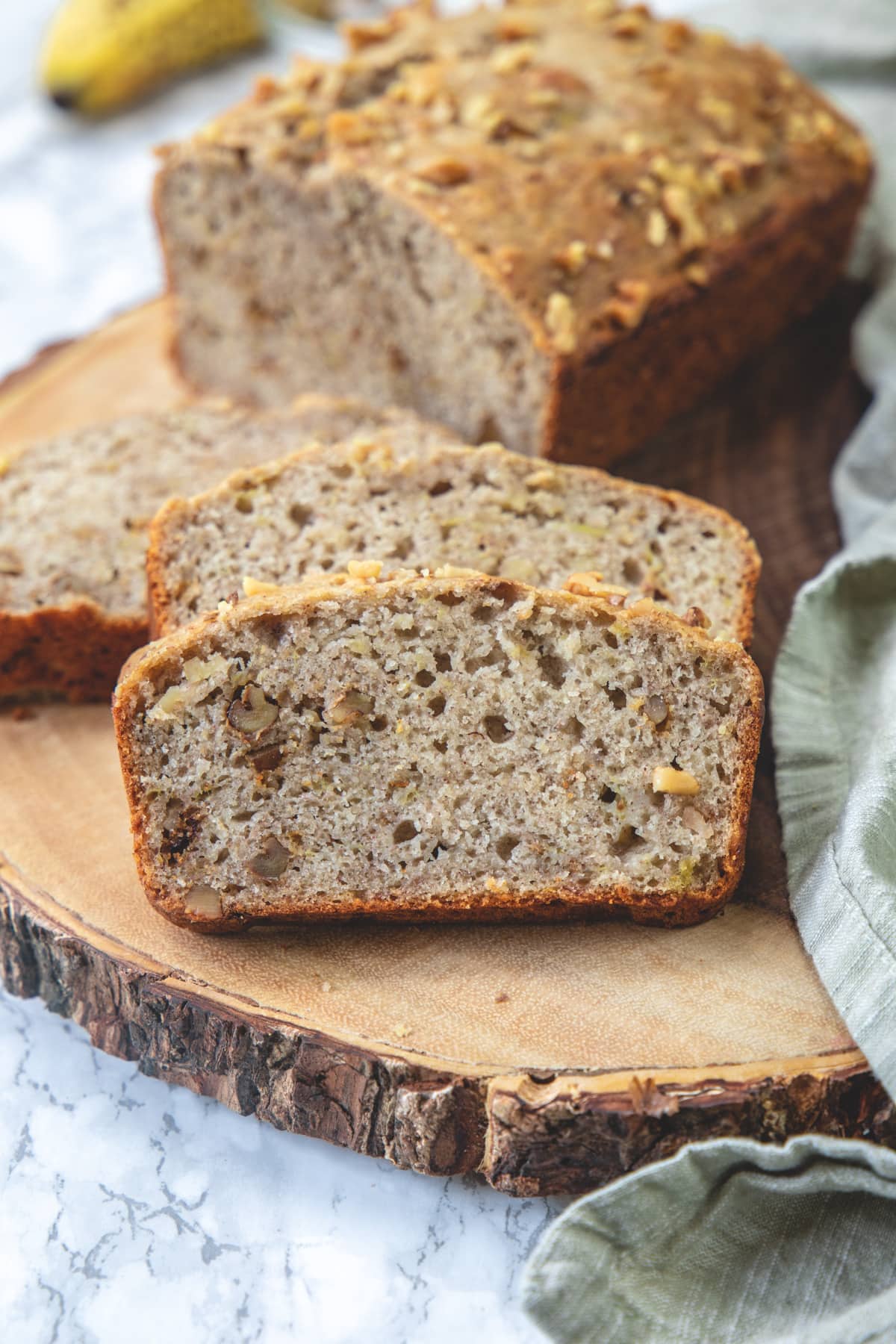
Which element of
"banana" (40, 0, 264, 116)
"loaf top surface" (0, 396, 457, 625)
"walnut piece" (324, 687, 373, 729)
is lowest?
"loaf top surface" (0, 396, 457, 625)

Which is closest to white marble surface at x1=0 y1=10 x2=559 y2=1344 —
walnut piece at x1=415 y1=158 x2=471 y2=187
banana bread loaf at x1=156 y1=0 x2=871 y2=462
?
banana bread loaf at x1=156 y1=0 x2=871 y2=462

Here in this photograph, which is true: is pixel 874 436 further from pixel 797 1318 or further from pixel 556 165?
pixel 797 1318

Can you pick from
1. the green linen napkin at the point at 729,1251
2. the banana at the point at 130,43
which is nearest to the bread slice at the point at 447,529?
the green linen napkin at the point at 729,1251

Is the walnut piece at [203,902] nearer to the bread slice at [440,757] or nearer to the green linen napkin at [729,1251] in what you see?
the bread slice at [440,757]

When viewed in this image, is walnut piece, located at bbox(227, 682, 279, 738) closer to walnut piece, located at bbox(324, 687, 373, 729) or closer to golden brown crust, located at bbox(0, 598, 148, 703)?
walnut piece, located at bbox(324, 687, 373, 729)

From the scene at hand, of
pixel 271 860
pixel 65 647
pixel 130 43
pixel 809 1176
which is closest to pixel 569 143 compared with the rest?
pixel 65 647

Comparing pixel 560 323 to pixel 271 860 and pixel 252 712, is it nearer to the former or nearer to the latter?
pixel 252 712
